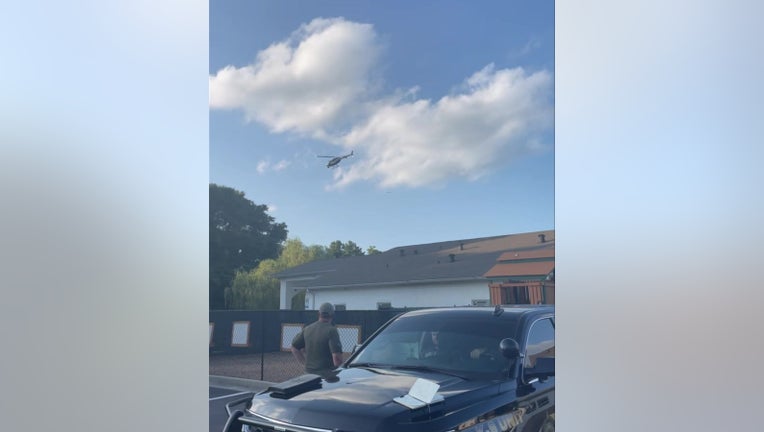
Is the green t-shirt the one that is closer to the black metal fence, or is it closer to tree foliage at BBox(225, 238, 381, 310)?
the black metal fence

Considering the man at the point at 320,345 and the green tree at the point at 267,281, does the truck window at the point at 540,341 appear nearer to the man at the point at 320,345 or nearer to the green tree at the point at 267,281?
the man at the point at 320,345

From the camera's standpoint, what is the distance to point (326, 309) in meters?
2.66

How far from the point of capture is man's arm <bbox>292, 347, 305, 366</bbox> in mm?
2591

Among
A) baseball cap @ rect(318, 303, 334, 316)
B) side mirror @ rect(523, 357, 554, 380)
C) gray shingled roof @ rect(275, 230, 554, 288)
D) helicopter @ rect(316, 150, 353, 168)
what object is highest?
helicopter @ rect(316, 150, 353, 168)

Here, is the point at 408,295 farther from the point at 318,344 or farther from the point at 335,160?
the point at 335,160

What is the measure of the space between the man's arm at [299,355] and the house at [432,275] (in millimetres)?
202

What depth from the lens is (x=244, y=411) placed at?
2.43m

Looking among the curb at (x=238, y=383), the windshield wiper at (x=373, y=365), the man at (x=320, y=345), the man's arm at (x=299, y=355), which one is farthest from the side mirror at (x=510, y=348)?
the curb at (x=238, y=383)

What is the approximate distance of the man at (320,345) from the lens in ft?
Result: 8.41

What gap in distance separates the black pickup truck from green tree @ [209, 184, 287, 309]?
2.01 feet

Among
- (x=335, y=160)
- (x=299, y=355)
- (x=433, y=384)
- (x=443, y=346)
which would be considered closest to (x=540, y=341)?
(x=443, y=346)

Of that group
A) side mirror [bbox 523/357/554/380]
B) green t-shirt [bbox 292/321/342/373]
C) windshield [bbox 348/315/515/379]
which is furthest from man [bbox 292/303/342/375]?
side mirror [bbox 523/357/554/380]
